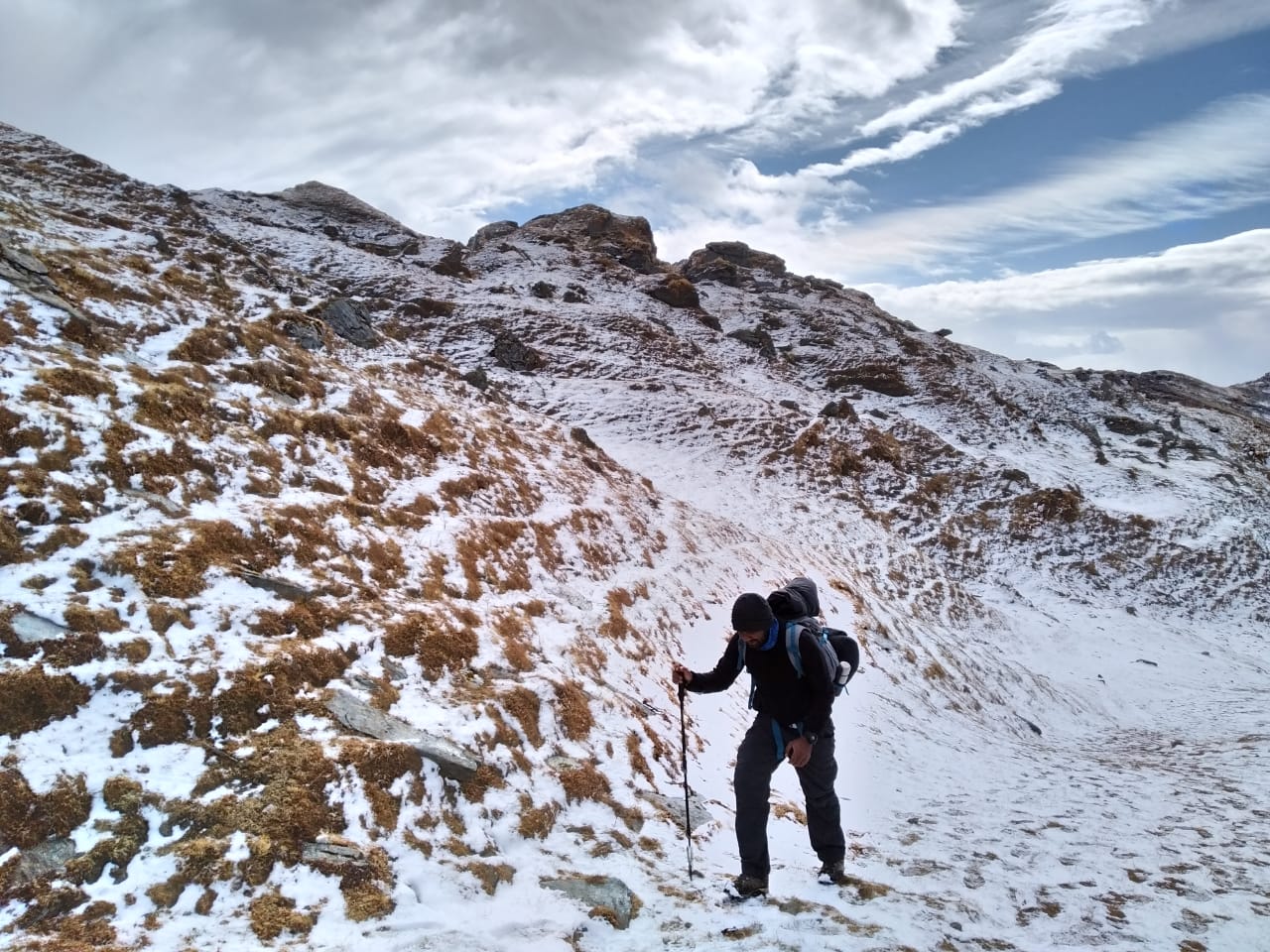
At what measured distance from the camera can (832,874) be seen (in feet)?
20.4

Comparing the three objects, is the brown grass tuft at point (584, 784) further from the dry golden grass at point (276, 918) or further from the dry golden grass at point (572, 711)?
the dry golden grass at point (276, 918)

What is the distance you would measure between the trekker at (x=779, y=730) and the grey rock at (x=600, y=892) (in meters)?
1.00

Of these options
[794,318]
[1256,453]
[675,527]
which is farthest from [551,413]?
[1256,453]

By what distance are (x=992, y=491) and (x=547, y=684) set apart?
33762mm

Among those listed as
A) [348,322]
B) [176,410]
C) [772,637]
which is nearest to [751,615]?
[772,637]

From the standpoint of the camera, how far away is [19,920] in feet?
13.4

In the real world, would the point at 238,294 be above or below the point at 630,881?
above

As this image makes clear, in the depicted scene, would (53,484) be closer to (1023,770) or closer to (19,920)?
(19,920)

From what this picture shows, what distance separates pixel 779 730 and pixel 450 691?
3.81 metres

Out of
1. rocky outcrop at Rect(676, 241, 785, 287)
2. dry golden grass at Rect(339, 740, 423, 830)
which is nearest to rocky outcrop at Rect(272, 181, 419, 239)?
rocky outcrop at Rect(676, 241, 785, 287)

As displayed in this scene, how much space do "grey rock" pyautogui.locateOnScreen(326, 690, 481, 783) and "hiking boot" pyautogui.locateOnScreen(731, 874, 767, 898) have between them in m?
2.70

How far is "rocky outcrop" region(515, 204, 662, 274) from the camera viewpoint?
81188 millimetres

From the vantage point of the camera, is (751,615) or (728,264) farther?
(728,264)

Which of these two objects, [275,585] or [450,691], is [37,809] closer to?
[275,585]
